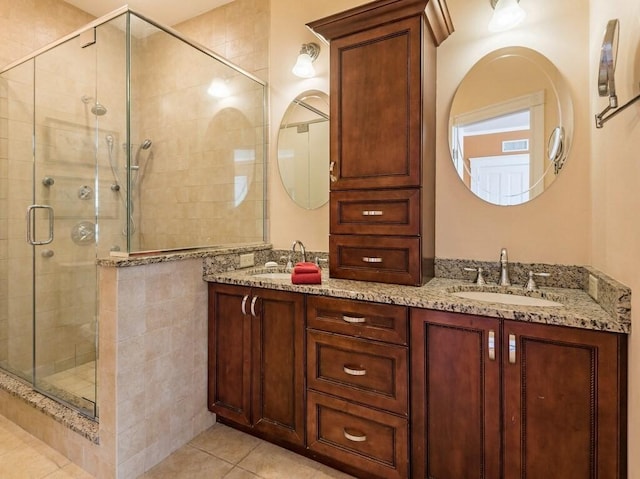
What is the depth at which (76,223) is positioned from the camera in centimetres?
253

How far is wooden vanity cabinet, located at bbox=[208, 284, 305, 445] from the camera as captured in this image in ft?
5.65

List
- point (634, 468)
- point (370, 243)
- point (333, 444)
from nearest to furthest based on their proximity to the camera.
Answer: point (634, 468) < point (333, 444) < point (370, 243)

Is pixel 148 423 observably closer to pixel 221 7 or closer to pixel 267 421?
pixel 267 421

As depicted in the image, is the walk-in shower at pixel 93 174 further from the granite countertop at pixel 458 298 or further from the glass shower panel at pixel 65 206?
the granite countertop at pixel 458 298

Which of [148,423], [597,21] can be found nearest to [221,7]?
[597,21]

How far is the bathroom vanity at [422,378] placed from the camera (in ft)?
3.79

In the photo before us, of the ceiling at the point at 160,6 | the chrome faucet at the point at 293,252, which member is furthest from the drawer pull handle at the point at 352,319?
the ceiling at the point at 160,6

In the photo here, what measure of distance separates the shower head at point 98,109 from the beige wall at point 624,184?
289cm

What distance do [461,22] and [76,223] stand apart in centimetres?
284

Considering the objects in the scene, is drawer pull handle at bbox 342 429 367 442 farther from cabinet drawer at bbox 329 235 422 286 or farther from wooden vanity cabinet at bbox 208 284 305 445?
cabinet drawer at bbox 329 235 422 286

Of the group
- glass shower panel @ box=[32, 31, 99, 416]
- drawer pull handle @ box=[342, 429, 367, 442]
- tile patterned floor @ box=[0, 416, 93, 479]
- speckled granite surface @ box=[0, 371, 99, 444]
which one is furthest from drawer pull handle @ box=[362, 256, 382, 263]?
glass shower panel @ box=[32, 31, 99, 416]

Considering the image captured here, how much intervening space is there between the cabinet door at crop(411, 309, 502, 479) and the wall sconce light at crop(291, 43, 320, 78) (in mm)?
1764

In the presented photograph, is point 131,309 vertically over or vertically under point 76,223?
under

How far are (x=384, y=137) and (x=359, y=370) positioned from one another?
1.13 m
